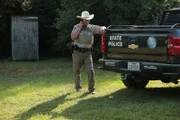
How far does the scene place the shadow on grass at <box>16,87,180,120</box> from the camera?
568cm

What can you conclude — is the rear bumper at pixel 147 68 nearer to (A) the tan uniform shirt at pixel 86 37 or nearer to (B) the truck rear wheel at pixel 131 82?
(A) the tan uniform shirt at pixel 86 37

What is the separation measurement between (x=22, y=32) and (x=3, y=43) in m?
2.99

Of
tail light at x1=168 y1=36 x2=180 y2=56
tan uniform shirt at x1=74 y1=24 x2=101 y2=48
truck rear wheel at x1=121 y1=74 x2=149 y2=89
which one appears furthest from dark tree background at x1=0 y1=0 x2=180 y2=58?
tail light at x1=168 y1=36 x2=180 y2=56

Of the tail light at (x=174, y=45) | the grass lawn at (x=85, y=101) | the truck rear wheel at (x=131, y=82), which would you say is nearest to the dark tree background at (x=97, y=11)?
the grass lawn at (x=85, y=101)

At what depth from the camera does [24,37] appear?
56.6ft

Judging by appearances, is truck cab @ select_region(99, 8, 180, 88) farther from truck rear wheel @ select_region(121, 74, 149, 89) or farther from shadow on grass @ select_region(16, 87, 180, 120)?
shadow on grass @ select_region(16, 87, 180, 120)

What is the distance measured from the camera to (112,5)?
43.3ft

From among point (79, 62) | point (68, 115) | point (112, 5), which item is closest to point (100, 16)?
point (112, 5)

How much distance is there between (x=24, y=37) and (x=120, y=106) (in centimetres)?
1171

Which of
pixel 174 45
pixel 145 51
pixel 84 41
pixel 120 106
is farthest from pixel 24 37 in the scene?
pixel 174 45

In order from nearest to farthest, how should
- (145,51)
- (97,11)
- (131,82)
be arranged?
(145,51) → (131,82) → (97,11)

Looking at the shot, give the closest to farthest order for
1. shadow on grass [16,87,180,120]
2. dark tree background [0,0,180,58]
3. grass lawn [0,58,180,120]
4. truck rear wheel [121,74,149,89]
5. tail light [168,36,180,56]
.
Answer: shadow on grass [16,87,180,120] → grass lawn [0,58,180,120] → tail light [168,36,180,56] → truck rear wheel [121,74,149,89] → dark tree background [0,0,180,58]

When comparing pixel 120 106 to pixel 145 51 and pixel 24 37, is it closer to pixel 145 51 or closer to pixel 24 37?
pixel 145 51

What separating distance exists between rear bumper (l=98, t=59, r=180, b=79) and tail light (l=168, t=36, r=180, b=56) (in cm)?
23
